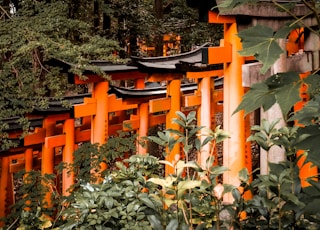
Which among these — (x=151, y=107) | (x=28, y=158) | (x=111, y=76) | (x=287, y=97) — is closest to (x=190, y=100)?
(x=151, y=107)

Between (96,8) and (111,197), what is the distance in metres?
8.33

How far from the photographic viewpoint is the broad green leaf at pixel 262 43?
36.1 inches

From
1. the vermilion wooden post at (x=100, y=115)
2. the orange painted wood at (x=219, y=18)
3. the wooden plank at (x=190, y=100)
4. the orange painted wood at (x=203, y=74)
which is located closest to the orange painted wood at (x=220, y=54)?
the orange painted wood at (x=219, y=18)

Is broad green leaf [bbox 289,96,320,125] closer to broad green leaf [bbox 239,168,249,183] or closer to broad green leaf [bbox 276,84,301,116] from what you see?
broad green leaf [bbox 276,84,301,116]

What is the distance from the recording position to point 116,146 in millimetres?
4844

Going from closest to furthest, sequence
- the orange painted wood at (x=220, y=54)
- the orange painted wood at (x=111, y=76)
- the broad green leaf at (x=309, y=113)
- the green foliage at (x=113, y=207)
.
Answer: the broad green leaf at (x=309, y=113) < the green foliage at (x=113, y=207) < the orange painted wood at (x=220, y=54) < the orange painted wood at (x=111, y=76)

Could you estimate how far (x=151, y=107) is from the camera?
216 inches

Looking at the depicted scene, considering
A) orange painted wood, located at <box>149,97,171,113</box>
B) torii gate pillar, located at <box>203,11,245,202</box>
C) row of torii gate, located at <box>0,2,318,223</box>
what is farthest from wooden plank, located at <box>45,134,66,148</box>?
torii gate pillar, located at <box>203,11,245,202</box>

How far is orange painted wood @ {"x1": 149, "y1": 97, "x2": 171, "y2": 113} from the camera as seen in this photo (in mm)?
5469

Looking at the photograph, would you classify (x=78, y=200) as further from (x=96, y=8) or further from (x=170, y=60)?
(x=96, y=8)

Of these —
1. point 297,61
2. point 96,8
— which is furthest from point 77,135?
point 96,8

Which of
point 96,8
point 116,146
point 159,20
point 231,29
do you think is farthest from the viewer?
point 159,20

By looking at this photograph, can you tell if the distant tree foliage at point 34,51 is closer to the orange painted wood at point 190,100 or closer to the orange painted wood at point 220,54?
the orange painted wood at point 220,54

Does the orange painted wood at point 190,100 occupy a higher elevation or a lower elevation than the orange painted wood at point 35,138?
higher
